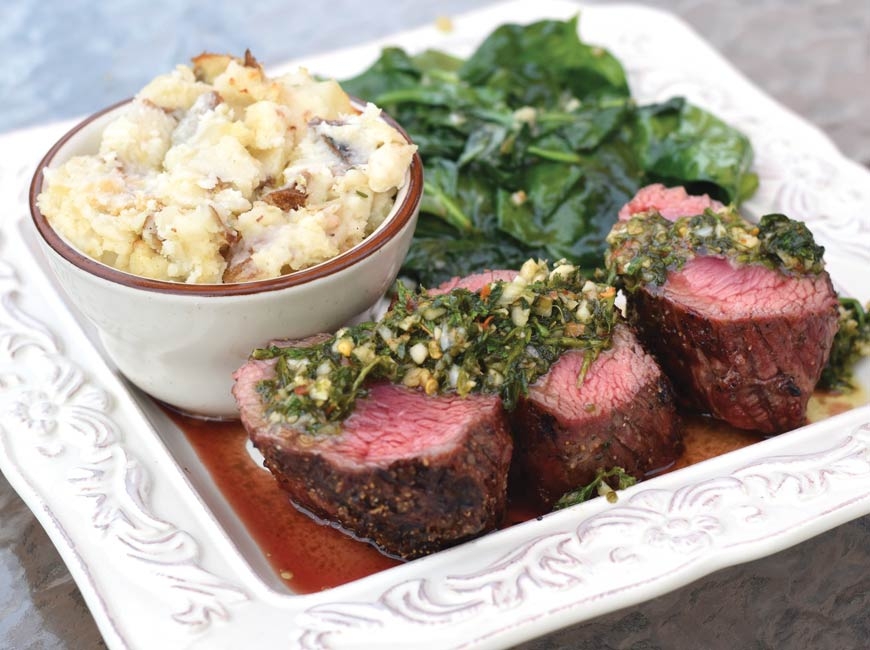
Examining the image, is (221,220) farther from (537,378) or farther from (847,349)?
(847,349)

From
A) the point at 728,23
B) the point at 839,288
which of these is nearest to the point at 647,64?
the point at 839,288

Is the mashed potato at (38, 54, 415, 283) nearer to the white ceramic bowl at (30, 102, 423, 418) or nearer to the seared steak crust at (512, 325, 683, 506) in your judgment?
the white ceramic bowl at (30, 102, 423, 418)

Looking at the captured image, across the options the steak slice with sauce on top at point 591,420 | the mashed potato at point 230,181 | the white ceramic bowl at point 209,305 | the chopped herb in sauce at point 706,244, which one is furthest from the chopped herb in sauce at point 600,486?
the mashed potato at point 230,181

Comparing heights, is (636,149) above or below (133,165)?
below

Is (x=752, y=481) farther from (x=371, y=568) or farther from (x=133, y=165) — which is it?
(x=133, y=165)

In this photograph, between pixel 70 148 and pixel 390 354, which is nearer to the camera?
pixel 390 354

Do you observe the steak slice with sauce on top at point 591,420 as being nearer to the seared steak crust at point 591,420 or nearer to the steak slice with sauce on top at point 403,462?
the seared steak crust at point 591,420
